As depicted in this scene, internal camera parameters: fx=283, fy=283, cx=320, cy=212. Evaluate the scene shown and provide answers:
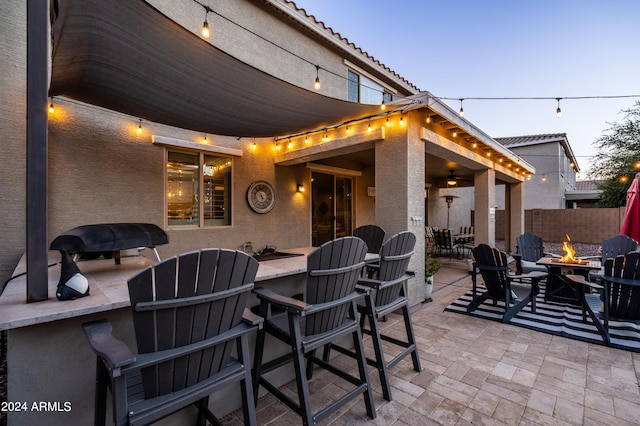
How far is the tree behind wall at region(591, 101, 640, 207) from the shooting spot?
416 inches

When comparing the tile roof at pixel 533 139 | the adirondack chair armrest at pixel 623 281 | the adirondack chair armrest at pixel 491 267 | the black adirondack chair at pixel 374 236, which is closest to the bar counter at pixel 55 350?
the black adirondack chair at pixel 374 236

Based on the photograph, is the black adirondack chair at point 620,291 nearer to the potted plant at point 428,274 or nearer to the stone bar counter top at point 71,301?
the potted plant at point 428,274

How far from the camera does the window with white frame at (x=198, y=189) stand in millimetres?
4766

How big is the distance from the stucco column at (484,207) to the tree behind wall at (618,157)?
7463mm

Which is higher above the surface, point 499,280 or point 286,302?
point 286,302

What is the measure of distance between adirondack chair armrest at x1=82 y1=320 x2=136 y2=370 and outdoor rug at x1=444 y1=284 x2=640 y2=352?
412 cm

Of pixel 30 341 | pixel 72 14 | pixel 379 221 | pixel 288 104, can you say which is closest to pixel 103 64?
pixel 72 14

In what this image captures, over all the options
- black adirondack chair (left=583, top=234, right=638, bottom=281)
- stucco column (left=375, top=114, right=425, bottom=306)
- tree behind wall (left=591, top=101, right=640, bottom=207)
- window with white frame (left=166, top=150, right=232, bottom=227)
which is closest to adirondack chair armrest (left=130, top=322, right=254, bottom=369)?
stucco column (left=375, top=114, right=425, bottom=306)

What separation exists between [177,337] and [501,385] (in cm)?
254

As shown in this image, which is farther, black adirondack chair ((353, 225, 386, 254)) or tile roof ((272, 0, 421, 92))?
tile roof ((272, 0, 421, 92))

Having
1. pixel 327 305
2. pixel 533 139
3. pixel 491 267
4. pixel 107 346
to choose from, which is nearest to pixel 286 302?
pixel 327 305

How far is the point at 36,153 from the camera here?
143cm

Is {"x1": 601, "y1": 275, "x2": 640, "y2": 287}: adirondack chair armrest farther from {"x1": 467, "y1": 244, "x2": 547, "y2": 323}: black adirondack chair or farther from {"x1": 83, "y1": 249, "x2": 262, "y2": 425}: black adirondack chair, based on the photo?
{"x1": 83, "y1": 249, "x2": 262, "y2": 425}: black adirondack chair

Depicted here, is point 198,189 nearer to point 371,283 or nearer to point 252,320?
point 371,283
